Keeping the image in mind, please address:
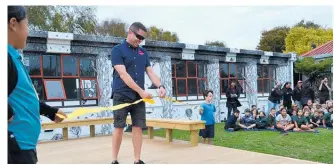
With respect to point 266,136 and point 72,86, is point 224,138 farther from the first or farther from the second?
point 72,86

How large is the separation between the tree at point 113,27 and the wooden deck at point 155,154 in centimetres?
1915

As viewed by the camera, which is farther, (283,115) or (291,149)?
(283,115)

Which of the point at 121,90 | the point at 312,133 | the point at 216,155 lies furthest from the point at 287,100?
the point at 121,90

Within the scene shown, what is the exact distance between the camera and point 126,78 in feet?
11.3

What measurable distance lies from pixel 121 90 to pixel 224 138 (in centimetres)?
376

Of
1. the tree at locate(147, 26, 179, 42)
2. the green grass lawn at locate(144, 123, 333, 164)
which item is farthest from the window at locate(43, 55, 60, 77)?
the tree at locate(147, 26, 179, 42)

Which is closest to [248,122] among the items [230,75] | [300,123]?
[300,123]

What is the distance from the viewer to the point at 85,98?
7.83 meters

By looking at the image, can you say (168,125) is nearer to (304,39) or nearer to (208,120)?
(208,120)

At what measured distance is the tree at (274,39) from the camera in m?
30.8

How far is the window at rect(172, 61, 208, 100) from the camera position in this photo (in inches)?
378

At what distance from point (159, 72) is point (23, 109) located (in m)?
7.24

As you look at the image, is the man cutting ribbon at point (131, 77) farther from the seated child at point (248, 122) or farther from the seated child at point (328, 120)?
the seated child at point (328, 120)

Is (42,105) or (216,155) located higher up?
(42,105)
